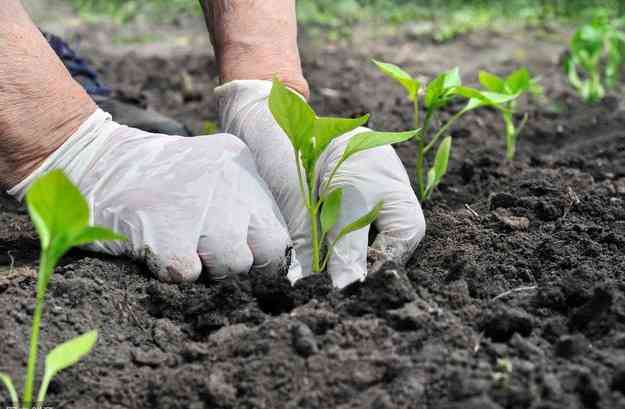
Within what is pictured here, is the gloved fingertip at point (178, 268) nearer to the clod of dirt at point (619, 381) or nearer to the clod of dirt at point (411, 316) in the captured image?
the clod of dirt at point (411, 316)

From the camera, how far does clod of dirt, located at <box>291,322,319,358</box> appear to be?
1281mm

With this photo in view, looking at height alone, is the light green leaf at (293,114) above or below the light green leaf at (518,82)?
above

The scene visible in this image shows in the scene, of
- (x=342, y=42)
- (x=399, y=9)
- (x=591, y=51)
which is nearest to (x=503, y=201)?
(x=591, y=51)

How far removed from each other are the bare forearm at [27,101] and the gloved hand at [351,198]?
50 cm

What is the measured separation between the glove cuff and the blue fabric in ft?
2.85

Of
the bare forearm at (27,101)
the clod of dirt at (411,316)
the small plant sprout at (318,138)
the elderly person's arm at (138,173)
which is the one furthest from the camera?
the bare forearm at (27,101)

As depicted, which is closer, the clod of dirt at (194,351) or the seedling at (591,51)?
the clod of dirt at (194,351)

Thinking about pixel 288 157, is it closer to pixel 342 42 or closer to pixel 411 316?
pixel 411 316

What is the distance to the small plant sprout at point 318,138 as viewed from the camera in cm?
146

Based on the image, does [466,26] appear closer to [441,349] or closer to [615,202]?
[615,202]

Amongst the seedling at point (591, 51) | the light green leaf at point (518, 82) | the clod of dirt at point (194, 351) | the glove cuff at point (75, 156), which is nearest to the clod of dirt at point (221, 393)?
the clod of dirt at point (194, 351)

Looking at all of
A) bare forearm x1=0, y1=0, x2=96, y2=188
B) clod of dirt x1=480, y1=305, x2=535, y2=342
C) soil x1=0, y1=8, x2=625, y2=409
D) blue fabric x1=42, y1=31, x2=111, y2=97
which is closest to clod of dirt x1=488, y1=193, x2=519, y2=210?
soil x1=0, y1=8, x2=625, y2=409

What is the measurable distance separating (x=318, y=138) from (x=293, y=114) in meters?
0.08

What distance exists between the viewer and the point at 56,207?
1016mm
